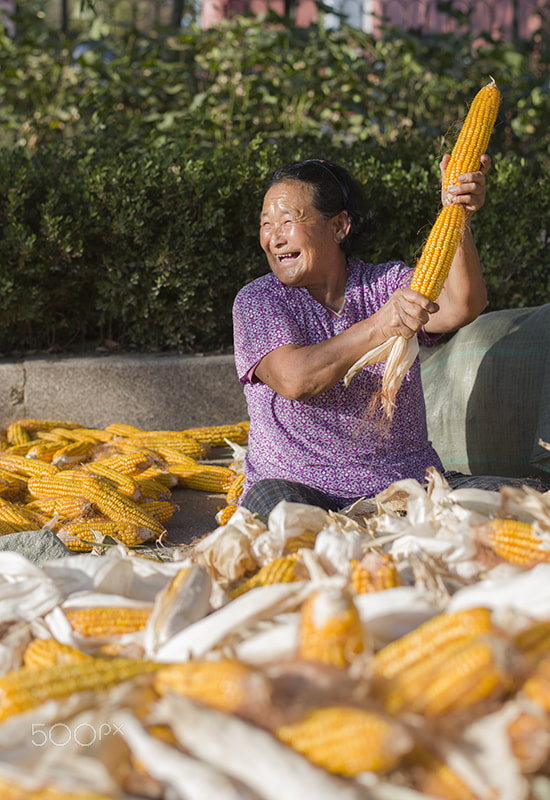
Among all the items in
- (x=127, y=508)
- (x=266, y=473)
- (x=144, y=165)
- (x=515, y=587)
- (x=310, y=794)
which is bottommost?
(x=127, y=508)

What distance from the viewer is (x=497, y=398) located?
359 cm

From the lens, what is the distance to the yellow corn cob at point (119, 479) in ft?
11.3

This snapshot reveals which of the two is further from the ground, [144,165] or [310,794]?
[144,165]

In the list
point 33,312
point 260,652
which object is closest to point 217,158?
point 33,312

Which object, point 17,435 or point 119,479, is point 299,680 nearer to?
point 119,479

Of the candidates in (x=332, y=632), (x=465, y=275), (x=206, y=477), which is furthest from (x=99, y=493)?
(x=332, y=632)

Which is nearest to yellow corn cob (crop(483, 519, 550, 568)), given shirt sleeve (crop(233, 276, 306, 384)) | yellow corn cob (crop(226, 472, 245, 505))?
shirt sleeve (crop(233, 276, 306, 384))

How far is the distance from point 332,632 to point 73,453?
9.55 feet

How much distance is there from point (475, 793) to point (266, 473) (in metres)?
1.86

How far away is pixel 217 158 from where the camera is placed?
17.3ft

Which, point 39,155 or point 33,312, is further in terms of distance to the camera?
point 39,155

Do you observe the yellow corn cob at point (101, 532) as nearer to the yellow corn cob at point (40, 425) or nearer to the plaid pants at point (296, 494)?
the plaid pants at point (296, 494)

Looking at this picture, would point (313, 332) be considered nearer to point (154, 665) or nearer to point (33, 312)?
point (154, 665)

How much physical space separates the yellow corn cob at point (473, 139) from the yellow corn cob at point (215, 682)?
1.83 metres
